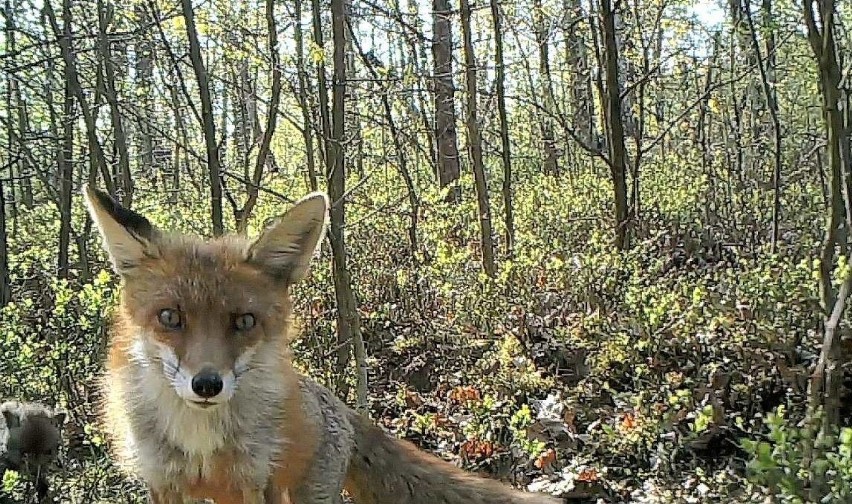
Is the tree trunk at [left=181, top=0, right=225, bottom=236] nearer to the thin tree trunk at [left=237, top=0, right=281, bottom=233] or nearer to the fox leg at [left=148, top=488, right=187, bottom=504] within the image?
the thin tree trunk at [left=237, top=0, right=281, bottom=233]

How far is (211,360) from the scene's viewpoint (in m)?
3.00

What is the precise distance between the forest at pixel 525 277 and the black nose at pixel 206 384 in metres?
1.04

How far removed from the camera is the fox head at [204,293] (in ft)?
9.98

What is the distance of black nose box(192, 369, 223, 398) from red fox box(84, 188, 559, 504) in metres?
0.07

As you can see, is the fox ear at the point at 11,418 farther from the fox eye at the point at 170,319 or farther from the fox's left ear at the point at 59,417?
the fox eye at the point at 170,319

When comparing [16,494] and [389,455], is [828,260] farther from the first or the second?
[16,494]

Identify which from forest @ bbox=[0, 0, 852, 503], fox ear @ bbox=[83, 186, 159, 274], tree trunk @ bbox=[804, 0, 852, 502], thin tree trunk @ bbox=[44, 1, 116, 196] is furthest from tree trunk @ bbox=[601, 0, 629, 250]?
fox ear @ bbox=[83, 186, 159, 274]

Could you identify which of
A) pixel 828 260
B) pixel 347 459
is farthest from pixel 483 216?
pixel 347 459

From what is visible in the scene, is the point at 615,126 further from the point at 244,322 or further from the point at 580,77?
the point at 580,77

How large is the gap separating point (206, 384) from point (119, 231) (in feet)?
2.51

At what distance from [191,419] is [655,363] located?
3816 millimetres

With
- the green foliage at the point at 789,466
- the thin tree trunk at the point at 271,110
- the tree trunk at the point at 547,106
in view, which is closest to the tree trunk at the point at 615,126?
the thin tree trunk at the point at 271,110

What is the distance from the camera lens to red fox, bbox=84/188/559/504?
10.3 feet

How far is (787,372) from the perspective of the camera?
536 centimetres
